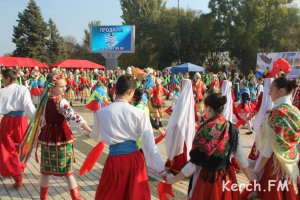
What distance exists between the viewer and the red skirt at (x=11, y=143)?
5.03 metres

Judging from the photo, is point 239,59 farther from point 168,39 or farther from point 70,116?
point 70,116

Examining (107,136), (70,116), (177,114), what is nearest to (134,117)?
(107,136)

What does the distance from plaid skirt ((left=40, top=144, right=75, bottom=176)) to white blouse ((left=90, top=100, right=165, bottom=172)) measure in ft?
3.88

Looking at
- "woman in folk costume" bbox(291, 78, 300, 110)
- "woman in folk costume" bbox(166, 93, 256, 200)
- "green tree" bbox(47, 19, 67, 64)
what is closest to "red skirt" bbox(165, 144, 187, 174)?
"woman in folk costume" bbox(291, 78, 300, 110)

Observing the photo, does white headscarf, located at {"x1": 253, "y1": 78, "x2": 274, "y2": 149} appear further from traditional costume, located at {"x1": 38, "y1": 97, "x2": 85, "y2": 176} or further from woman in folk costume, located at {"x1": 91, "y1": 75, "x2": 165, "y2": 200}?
traditional costume, located at {"x1": 38, "y1": 97, "x2": 85, "y2": 176}

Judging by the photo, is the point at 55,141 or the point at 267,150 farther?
the point at 55,141

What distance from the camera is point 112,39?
2489 centimetres

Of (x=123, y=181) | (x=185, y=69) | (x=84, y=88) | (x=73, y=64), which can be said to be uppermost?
(x=73, y=64)

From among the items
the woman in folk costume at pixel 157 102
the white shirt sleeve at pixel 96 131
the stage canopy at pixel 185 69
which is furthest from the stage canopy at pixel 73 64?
the white shirt sleeve at pixel 96 131

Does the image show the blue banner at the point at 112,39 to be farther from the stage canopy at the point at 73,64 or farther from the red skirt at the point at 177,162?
the red skirt at the point at 177,162

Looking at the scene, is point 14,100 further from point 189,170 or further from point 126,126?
point 189,170

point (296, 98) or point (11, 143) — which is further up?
point (296, 98)

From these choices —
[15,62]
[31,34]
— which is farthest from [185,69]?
[31,34]

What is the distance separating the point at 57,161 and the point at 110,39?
2146cm
